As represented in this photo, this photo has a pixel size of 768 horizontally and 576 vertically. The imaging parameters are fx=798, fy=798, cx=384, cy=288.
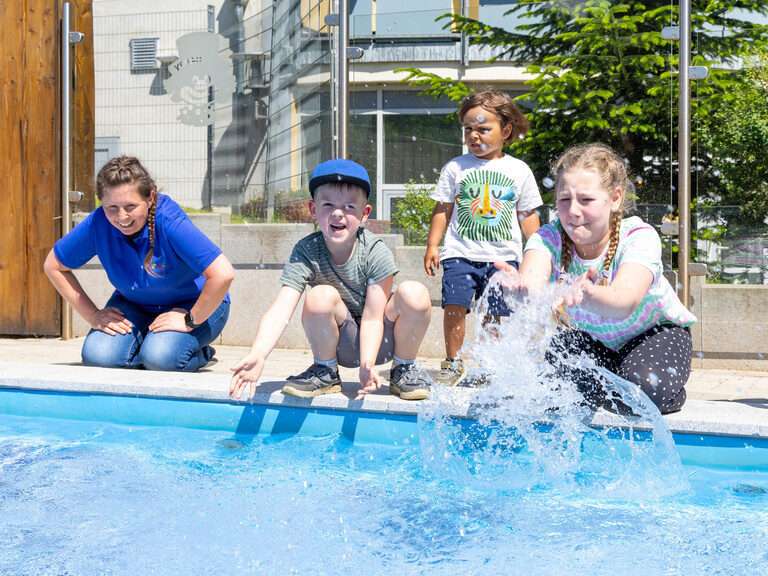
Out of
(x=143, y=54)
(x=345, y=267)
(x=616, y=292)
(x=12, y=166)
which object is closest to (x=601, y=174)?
(x=616, y=292)

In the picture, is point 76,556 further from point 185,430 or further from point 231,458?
point 185,430

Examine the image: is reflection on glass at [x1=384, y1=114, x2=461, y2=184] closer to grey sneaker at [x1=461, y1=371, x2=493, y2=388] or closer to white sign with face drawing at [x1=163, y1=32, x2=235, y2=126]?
white sign with face drawing at [x1=163, y1=32, x2=235, y2=126]

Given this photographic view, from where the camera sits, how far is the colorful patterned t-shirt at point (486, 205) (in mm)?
4246

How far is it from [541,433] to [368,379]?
0.69 m

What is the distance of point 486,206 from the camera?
14.0 ft

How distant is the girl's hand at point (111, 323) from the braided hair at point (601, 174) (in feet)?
7.82

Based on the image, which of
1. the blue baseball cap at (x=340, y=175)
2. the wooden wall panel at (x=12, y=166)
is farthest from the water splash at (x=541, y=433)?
the wooden wall panel at (x=12, y=166)

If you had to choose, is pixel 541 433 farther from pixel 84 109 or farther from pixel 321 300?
pixel 84 109

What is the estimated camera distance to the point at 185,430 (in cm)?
342

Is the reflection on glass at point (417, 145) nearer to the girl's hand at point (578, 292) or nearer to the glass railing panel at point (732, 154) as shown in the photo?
the glass railing panel at point (732, 154)

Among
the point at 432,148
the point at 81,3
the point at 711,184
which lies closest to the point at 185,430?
the point at 432,148

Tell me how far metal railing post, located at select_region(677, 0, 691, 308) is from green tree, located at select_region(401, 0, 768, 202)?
52 millimetres

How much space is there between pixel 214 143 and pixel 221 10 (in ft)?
3.44

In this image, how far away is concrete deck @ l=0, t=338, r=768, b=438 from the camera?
285cm
